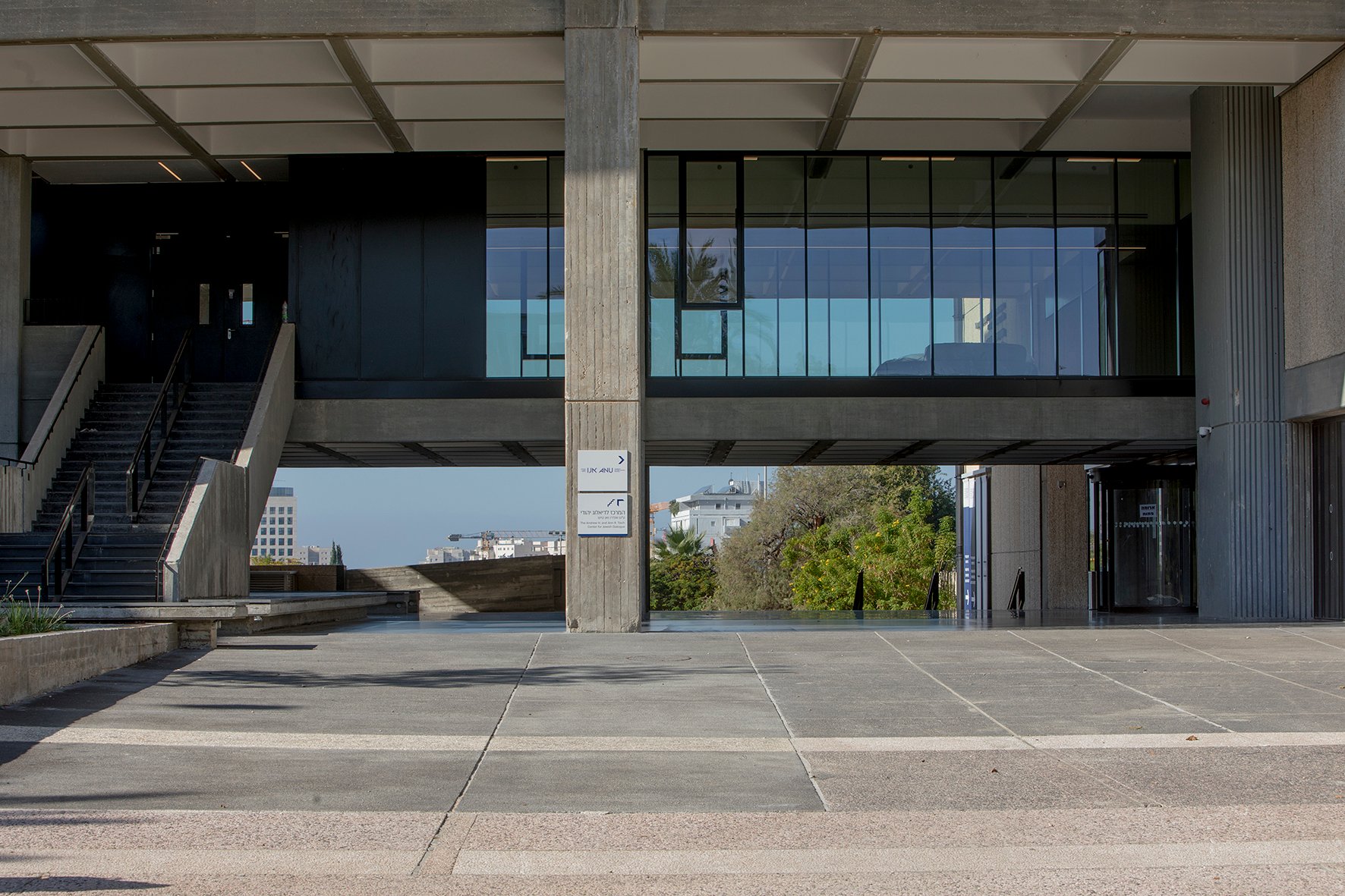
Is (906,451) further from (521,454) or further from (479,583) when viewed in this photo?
(479,583)

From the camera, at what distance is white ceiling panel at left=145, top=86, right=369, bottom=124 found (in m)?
20.9

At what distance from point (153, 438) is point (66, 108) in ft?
18.7

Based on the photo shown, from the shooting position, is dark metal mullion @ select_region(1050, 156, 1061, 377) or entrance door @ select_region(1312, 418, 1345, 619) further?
dark metal mullion @ select_region(1050, 156, 1061, 377)

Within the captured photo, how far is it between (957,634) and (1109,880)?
906 cm

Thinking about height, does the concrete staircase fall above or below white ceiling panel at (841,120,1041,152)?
below

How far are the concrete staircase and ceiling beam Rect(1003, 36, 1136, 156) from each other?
573 inches

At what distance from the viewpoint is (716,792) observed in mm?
7383

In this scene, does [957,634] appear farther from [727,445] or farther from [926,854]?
[727,445]

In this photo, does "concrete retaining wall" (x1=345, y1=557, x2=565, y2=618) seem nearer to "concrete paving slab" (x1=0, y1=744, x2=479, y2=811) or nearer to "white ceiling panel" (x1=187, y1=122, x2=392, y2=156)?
"white ceiling panel" (x1=187, y1=122, x2=392, y2=156)

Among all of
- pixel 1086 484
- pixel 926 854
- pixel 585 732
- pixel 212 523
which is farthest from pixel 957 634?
pixel 1086 484

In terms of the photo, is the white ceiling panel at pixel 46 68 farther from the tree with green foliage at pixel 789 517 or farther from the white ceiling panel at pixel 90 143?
the tree with green foliage at pixel 789 517

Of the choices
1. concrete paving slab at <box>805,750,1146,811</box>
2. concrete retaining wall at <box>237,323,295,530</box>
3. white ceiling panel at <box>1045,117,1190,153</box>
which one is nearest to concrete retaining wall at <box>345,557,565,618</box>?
concrete retaining wall at <box>237,323,295,530</box>

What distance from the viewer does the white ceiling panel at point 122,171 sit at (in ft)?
80.3

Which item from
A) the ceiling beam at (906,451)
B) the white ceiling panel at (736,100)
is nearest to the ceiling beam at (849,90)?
the white ceiling panel at (736,100)
